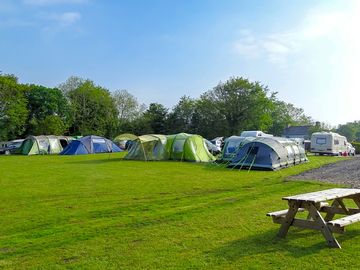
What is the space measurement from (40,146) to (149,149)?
15.7 m

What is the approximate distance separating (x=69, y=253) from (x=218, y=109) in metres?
51.1

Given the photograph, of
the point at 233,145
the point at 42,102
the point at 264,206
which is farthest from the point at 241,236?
the point at 42,102

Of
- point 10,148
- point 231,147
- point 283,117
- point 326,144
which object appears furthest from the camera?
point 283,117

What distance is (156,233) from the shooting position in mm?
6273

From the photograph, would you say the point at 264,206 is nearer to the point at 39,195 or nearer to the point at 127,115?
the point at 39,195

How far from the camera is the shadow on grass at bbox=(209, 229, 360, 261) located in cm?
515

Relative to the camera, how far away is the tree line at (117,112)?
48250mm

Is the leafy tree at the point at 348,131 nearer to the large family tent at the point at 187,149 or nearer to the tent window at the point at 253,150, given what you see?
the large family tent at the point at 187,149

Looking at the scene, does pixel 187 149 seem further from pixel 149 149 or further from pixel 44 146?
pixel 44 146

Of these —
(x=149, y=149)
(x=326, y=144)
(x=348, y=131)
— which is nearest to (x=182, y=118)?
(x=326, y=144)

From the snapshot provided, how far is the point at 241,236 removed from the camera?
6.03m

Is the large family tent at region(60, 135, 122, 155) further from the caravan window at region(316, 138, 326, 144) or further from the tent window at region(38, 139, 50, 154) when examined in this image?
the caravan window at region(316, 138, 326, 144)

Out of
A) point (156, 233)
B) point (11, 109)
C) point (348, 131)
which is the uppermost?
point (11, 109)

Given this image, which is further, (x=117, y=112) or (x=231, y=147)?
(x=117, y=112)
